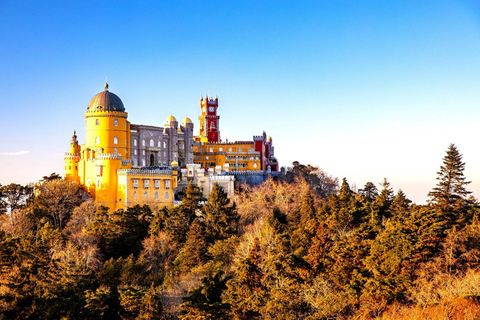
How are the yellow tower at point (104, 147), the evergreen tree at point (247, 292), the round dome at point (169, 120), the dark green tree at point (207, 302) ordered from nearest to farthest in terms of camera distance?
the dark green tree at point (207, 302) < the evergreen tree at point (247, 292) < the yellow tower at point (104, 147) < the round dome at point (169, 120)

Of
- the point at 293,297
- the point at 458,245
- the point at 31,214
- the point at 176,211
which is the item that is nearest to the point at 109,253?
the point at 176,211

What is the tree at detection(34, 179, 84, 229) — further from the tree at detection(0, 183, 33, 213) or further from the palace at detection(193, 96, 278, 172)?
the palace at detection(193, 96, 278, 172)

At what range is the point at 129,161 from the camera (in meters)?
60.6

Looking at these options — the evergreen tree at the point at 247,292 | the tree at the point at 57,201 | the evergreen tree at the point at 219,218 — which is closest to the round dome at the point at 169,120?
the tree at the point at 57,201

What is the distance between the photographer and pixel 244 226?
49.8 metres

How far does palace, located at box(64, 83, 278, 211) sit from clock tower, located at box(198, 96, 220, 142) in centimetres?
1214

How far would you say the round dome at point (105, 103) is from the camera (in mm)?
61812

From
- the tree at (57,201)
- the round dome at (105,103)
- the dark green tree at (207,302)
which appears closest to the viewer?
the dark green tree at (207,302)

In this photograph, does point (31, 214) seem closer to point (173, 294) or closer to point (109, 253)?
point (109, 253)

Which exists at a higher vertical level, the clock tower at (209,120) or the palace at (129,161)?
the clock tower at (209,120)

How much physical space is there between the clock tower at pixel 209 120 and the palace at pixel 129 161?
12.1m

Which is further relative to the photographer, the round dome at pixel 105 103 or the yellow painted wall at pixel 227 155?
the yellow painted wall at pixel 227 155

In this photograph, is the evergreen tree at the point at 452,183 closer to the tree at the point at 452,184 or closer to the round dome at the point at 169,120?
the tree at the point at 452,184

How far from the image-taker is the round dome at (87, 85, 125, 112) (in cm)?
6181
